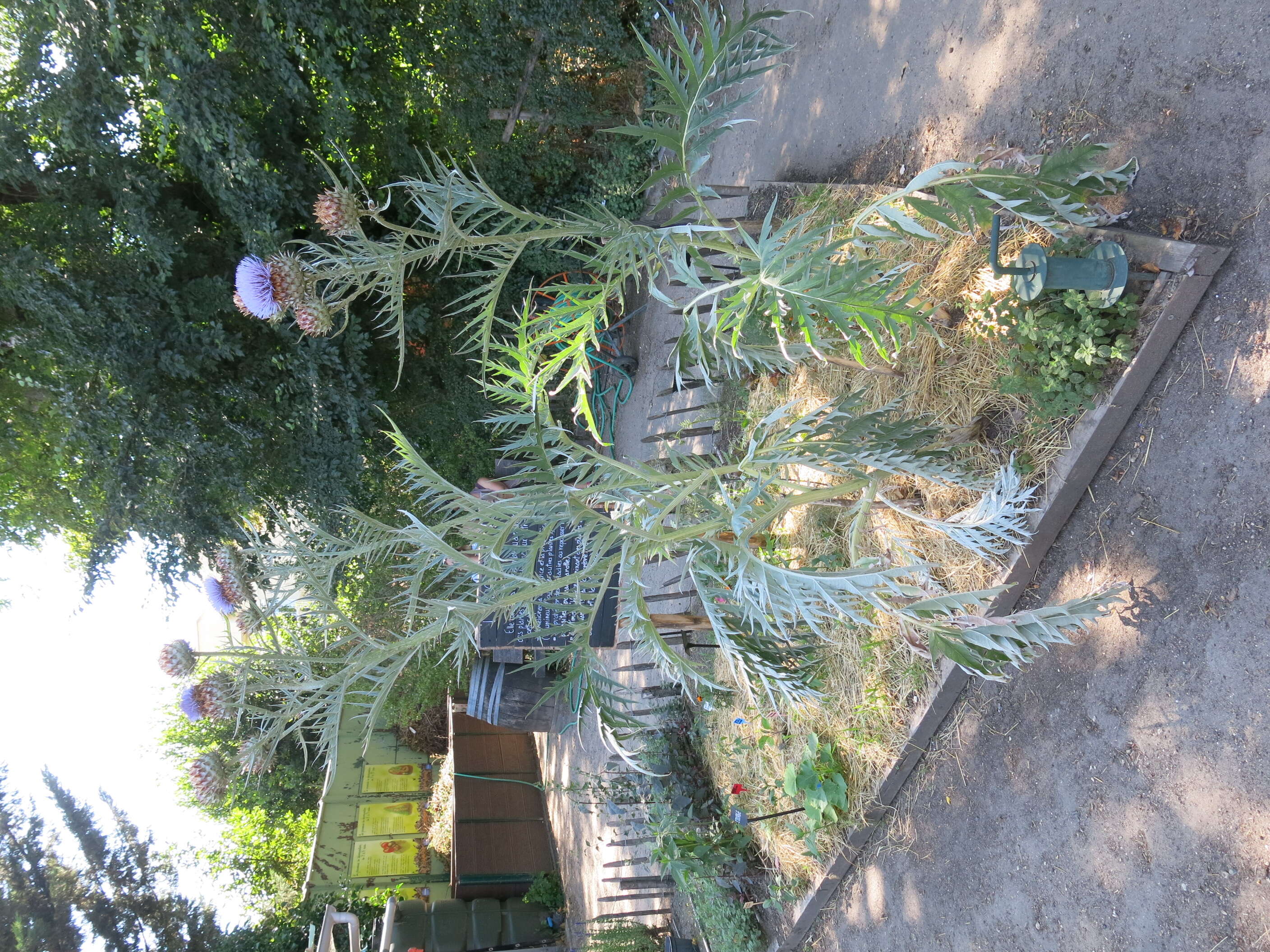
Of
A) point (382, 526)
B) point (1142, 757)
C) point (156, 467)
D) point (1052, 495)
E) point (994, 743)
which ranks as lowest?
point (1142, 757)

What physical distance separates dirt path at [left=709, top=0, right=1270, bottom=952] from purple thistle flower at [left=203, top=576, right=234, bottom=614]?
3069mm

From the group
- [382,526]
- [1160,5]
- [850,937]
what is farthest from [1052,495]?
[850,937]

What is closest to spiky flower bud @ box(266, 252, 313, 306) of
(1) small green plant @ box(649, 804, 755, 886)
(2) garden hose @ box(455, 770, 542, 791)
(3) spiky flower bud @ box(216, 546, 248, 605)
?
(3) spiky flower bud @ box(216, 546, 248, 605)

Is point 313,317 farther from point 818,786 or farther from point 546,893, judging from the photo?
point 546,893

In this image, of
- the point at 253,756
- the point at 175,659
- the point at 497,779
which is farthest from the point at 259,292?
the point at 497,779

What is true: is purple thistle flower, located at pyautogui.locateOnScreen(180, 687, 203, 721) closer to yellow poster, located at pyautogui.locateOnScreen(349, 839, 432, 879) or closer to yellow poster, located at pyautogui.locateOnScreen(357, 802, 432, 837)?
yellow poster, located at pyautogui.locateOnScreen(349, 839, 432, 879)

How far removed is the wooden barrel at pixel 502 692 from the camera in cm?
605

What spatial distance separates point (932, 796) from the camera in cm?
345

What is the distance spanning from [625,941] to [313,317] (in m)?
4.79

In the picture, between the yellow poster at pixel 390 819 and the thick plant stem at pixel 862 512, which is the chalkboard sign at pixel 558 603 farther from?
the yellow poster at pixel 390 819

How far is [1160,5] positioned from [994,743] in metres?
2.71

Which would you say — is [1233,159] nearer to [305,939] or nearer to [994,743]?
[994,743]

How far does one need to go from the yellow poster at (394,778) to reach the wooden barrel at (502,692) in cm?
373

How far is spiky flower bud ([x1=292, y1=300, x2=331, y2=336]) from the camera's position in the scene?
2.75m
